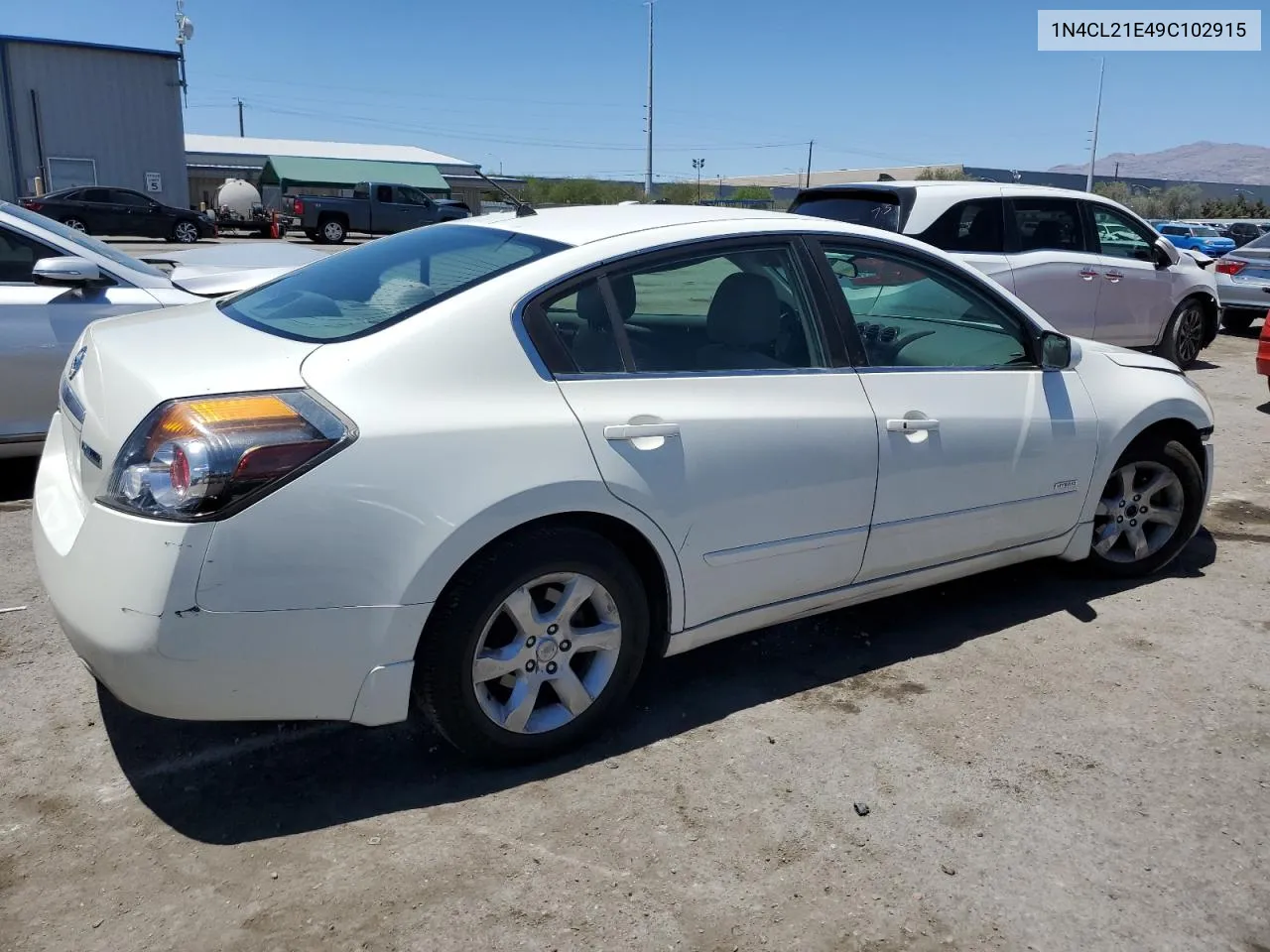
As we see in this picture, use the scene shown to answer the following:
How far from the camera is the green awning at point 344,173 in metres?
50.6

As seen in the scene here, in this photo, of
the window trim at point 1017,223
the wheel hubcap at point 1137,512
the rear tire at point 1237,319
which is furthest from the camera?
the rear tire at point 1237,319

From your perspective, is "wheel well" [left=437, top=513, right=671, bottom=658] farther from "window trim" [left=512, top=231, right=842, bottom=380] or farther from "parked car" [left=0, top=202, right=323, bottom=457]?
"parked car" [left=0, top=202, right=323, bottom=457]

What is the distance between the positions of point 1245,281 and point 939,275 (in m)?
11.4

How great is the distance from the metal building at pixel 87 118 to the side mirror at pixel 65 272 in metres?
32.8

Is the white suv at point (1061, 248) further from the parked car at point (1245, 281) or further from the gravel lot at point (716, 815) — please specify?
the gravel lot at point (716, 815)

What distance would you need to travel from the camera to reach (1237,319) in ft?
46.1

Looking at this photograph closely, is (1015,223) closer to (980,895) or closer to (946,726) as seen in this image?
(946,726)

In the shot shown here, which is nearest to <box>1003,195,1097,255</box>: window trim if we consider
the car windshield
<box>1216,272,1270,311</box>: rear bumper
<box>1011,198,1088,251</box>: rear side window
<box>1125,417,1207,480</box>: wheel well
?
<box>1011,198,1088,251</box>: rear side window

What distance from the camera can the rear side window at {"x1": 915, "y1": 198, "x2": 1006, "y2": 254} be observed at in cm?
791

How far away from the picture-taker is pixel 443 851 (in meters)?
2.68

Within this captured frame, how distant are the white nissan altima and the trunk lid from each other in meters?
0.01

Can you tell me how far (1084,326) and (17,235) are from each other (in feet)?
25.8

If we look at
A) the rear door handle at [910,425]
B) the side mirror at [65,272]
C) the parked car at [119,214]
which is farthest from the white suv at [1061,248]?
the parked car at [119,214]

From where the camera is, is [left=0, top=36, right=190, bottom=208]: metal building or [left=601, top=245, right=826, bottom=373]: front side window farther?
[left=0, top=36, right=190, bottom=208]: metal building
